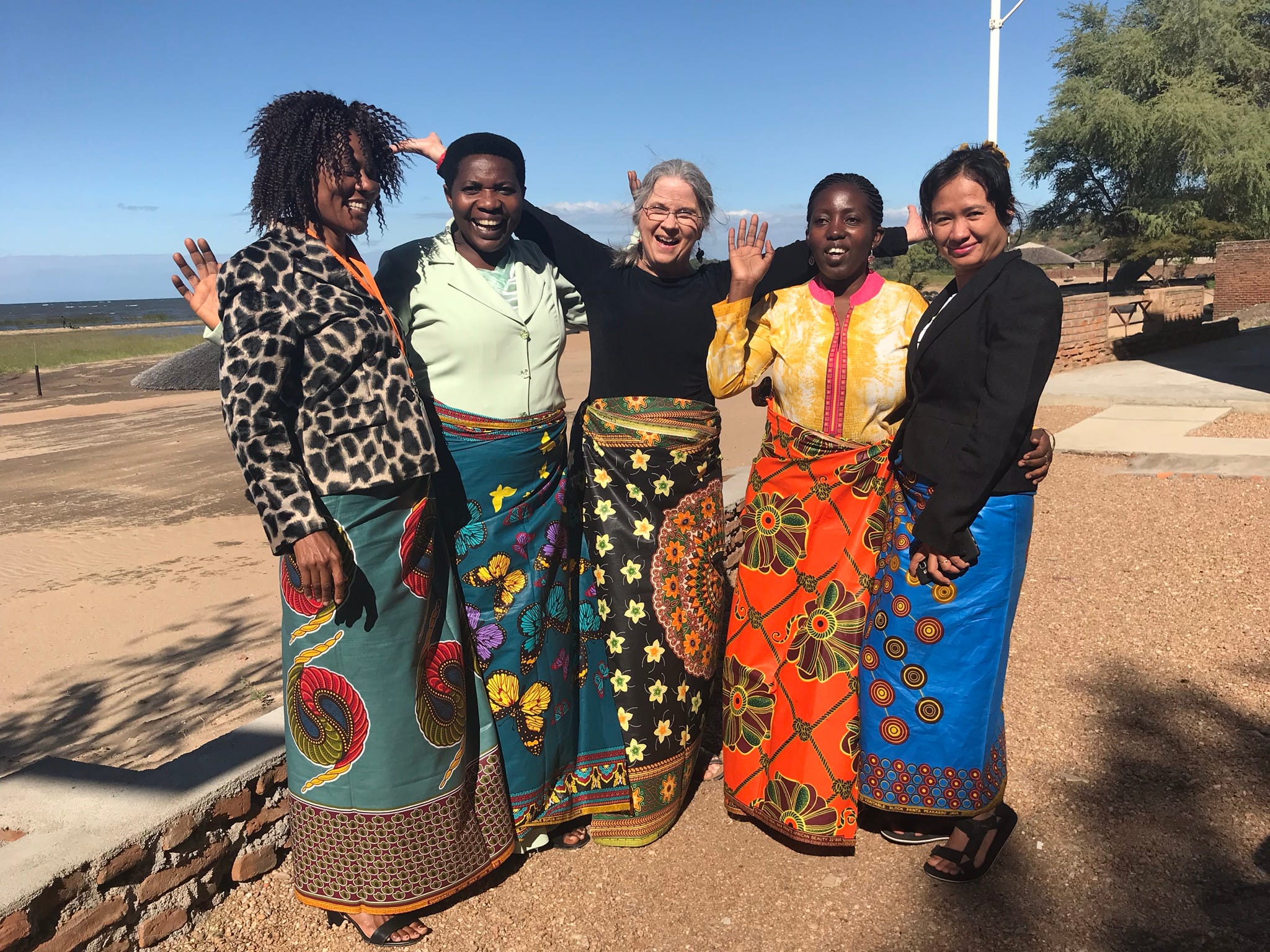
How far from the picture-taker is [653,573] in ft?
9.29

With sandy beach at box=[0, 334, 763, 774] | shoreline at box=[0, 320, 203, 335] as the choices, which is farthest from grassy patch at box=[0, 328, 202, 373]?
sandy beach at box=[0, 334, 763, 774]

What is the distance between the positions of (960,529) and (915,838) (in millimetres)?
1122

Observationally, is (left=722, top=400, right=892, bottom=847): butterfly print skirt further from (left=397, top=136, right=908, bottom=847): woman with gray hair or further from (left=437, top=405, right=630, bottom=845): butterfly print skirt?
(left=437, top=405, right=630, bottom=845): butterfly print skirt

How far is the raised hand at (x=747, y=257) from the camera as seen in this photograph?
8.75 ft

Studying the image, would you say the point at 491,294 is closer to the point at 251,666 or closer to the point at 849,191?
the point at 849,191

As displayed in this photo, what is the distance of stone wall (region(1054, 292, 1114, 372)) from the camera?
1295cm

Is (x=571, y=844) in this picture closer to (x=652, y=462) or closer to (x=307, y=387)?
(x=652, y=462)

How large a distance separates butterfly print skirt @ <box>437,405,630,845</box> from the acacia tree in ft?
103

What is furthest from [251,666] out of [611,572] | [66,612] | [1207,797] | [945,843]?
[1207,797]

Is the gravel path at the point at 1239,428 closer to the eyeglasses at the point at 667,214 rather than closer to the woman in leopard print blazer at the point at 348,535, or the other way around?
the eyeglasses at the point at 667,214

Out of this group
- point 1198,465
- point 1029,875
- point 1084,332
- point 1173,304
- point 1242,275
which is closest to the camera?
point 1029,875

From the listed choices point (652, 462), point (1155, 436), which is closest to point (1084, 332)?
point (1155, 436)

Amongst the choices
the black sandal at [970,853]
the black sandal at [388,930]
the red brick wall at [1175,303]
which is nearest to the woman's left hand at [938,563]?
the black sandal at [970,853]

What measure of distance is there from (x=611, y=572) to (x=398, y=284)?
1.10m
